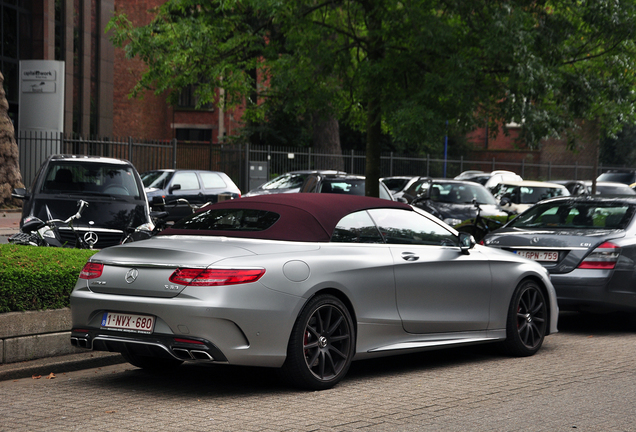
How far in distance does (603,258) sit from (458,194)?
10.5 m

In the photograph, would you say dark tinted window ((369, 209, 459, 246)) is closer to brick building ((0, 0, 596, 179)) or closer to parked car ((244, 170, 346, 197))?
parked car ((244, 170, 346, 197))

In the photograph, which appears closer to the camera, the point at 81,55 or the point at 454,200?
the point at 454,200

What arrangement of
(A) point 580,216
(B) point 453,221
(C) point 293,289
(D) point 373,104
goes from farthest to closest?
(B) point 453,221 < (D) point 373,104 < (A) point 580,216 < (C) point 293,289

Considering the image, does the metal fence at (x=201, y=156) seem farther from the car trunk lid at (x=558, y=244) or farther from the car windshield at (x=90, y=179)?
the car trunk lid at (x=558, y=244)

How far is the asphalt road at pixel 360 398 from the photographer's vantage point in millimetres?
5414

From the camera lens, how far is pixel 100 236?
11727 mm

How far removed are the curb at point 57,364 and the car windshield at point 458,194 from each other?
13.0 m

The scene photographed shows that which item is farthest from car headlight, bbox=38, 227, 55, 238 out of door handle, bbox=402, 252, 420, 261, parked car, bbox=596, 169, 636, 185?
parked car, bbox=596, 169, 636, 185

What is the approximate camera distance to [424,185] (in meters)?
20.2

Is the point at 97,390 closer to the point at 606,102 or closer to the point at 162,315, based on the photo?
the point at 162,315

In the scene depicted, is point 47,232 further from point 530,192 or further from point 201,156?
point 201,156

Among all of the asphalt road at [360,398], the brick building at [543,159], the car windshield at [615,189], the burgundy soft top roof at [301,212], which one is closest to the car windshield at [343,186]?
the asphalt road at [360,398]

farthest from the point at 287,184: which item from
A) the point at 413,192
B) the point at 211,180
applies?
the point at 211,180

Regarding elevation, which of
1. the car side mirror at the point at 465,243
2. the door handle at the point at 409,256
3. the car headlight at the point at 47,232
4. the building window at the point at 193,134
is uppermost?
the building window at the point at 193,134
